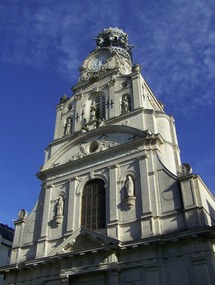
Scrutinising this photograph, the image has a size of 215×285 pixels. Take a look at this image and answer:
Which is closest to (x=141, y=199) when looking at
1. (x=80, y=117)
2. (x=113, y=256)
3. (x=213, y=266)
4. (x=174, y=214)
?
(x=174, y=214)

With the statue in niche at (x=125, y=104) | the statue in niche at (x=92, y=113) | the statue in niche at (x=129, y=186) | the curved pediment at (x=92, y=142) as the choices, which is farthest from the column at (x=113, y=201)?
the statue in niche at (x=92, y=113)

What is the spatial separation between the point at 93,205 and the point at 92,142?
5.88 meters

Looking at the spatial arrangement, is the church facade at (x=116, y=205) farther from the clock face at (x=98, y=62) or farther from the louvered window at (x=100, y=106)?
the clock face at (x=98, y=62)

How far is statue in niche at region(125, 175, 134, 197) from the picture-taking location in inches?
872

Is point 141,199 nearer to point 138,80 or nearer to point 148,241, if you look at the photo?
point 148,241

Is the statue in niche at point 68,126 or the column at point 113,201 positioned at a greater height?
the statue in niche at point 68,126

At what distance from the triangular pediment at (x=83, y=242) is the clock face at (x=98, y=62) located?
19967 millimetres

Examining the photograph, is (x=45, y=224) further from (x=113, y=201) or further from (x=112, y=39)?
(x=112, y=39)

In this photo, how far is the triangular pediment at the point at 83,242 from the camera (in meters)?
20.5

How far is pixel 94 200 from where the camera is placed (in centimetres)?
2405

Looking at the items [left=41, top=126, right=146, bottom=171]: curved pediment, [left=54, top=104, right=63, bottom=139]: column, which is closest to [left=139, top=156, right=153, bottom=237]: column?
[left=41, top=126, right=146, bottom=171]: curved pediment

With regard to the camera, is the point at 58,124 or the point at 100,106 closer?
the point at 100,106

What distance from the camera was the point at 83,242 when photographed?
2169cm

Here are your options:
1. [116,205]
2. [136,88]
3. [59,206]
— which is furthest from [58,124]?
[116,205]
